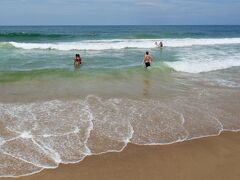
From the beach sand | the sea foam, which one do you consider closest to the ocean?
the sea foam

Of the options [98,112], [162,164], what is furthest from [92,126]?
[162,164]

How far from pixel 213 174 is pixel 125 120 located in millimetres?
3516

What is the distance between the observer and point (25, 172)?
21.4ft

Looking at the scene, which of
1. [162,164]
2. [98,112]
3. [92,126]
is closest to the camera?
[162,164]

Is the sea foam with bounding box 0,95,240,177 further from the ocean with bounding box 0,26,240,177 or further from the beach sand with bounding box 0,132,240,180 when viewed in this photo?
the beach sand with bounding box 0,132,240,180

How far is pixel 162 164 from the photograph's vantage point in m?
6.96

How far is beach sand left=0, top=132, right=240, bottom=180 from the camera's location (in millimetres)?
6438

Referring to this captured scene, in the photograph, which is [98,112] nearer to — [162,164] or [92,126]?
[92,126]

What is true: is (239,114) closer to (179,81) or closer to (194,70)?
(179,81)

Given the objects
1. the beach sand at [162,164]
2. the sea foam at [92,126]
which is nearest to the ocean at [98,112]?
the sea foam at [92,126]

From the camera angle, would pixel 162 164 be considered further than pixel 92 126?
No

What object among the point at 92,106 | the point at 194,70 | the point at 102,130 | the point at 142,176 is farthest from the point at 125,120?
the point at 194,70

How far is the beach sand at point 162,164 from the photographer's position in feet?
21.1

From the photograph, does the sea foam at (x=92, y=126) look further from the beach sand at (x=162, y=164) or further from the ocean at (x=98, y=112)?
the beach sand at (x=162, y=164)
